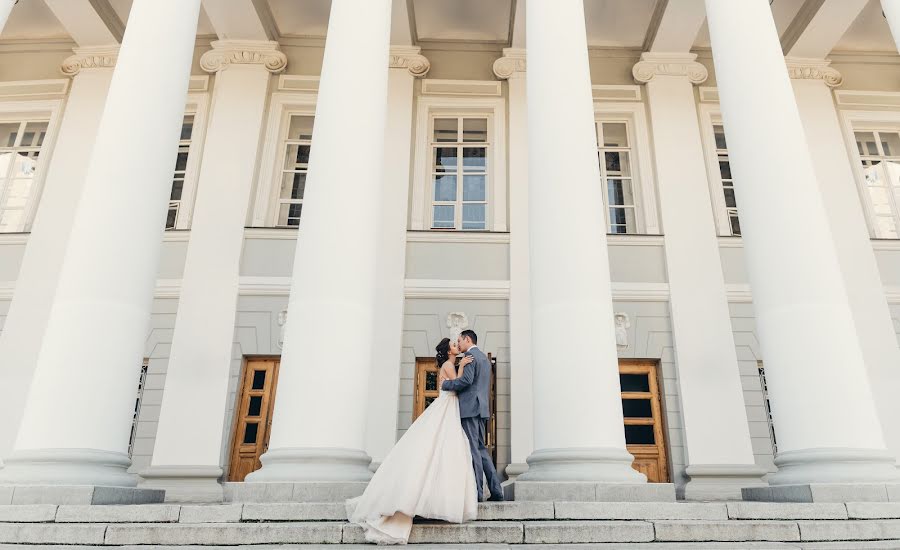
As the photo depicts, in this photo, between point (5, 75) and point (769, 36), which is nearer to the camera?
point (769, 36)

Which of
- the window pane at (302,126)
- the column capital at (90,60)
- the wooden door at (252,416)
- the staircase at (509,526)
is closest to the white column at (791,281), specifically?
the staircase at (509,526)

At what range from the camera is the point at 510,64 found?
12.1 m

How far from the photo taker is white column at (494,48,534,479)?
9602 mm

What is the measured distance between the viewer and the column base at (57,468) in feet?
18.0

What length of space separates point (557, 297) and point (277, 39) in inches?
363

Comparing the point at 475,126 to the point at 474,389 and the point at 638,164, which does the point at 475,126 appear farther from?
the point at 474,389

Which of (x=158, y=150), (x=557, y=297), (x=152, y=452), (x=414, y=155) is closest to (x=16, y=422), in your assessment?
(x=152, y=452)

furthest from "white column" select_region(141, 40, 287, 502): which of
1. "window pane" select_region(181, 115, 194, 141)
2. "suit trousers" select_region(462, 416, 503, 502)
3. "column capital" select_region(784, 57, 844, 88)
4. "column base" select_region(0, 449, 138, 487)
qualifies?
"column capital" select_region(784, 57, 844, 88)

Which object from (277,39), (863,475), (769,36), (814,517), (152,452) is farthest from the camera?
(277,39)

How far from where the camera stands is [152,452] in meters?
9.48

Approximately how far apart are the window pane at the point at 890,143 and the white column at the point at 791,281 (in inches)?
265

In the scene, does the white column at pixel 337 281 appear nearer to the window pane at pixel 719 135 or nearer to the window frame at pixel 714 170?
the window frame at pixel 714 170

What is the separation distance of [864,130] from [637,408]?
302 inches

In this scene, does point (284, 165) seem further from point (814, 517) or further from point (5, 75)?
point (814, 517)
